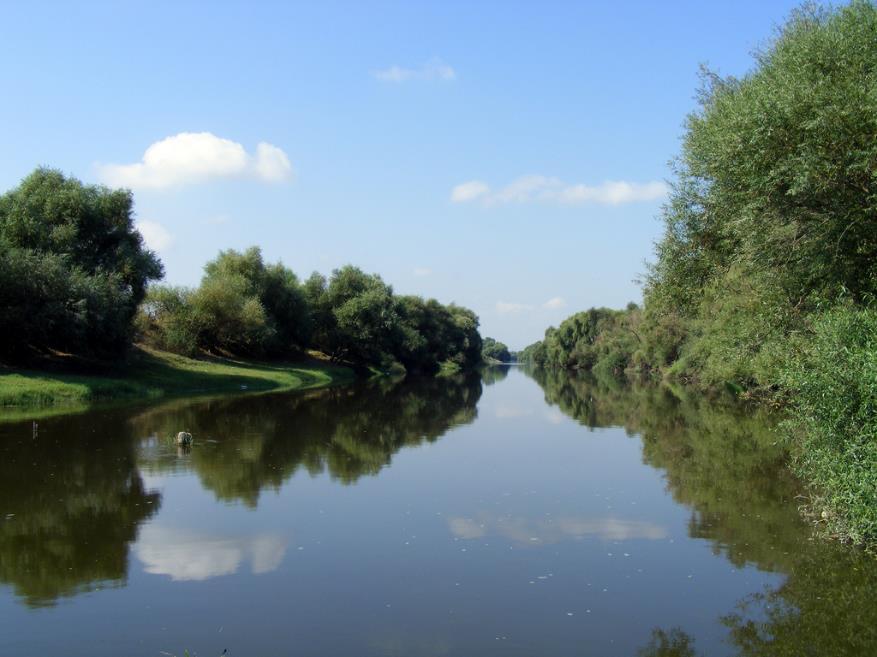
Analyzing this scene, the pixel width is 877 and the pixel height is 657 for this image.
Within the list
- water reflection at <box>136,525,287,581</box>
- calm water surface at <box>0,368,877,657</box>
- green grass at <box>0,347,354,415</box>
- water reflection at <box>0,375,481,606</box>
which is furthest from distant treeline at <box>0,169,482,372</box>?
water reflection at <box>136,525,287,581</box>

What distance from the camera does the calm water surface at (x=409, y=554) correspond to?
9.51 meters

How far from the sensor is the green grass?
38.9m

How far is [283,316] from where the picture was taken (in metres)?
79.4

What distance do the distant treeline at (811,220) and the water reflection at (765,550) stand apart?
101 centimetres

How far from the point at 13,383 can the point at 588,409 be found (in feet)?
109

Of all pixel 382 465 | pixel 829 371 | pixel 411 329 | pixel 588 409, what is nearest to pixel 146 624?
pixel 829 371

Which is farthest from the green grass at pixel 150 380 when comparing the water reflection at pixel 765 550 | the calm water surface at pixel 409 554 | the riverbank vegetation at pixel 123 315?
the water reflection at pixel 765 550

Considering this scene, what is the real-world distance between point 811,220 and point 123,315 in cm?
4252

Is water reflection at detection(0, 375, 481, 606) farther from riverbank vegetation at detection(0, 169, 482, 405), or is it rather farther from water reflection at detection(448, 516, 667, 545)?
riverbank vegetation at detection(0, 169, 482, 405)

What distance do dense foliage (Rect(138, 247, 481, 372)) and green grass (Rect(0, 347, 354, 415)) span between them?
2.64 m

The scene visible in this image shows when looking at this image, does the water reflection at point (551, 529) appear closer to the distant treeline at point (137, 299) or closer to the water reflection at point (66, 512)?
the water reflection at point (66, 512)

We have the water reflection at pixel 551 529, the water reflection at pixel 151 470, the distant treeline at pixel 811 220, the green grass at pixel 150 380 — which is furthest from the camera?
the green grass at pixel 150 380

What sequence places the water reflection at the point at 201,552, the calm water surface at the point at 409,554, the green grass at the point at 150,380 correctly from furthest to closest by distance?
the green grass at the point at 150,380 → the water reflection at the point at 201,552 → the calm water surface at the point at 409,554

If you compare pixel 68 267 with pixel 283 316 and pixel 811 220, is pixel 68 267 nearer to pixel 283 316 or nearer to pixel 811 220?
pixel 283 316
